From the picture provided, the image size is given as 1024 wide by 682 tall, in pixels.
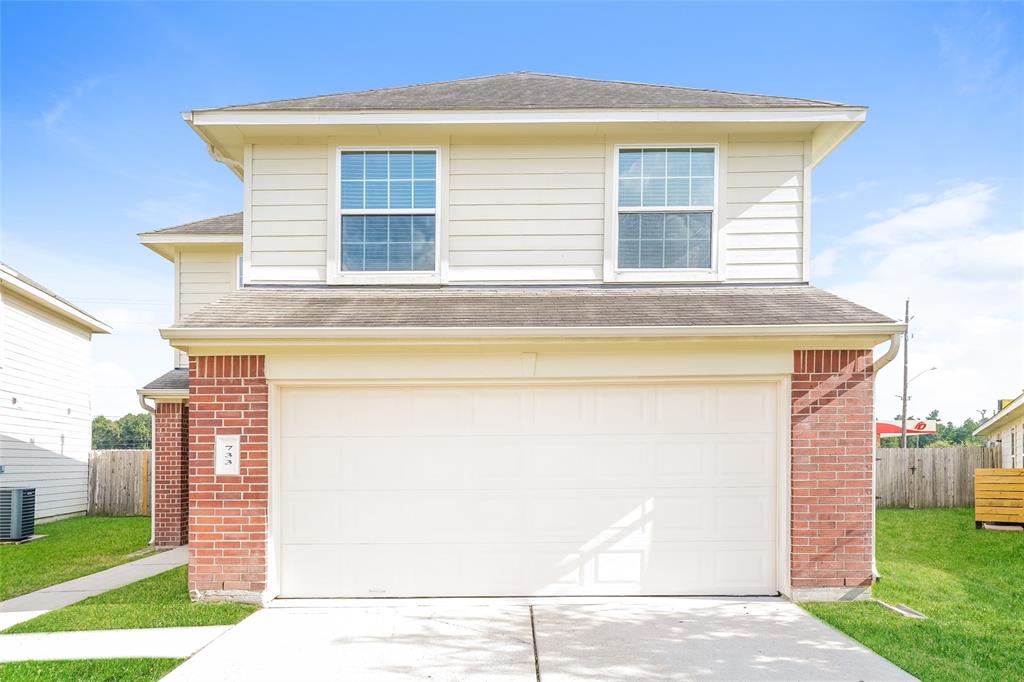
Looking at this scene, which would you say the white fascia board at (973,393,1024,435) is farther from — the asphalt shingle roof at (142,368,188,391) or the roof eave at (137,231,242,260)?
the asphalt shingle roof at (142,368,188,391)

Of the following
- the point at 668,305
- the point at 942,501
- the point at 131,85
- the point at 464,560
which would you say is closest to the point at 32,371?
the point at 131,85

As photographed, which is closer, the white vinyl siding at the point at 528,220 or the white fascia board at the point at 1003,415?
the white vinyl siding at the point at 528,220

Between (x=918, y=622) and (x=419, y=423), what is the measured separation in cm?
488

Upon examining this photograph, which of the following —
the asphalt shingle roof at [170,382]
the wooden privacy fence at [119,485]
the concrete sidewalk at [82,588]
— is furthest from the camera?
the wooden privacy fence at [119,485]

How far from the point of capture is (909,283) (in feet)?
83.9

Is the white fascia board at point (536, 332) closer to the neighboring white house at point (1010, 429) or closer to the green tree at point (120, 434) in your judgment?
the neighboring white house at point (1010, 429)

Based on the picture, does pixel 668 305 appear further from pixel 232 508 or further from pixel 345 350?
pixel 232 508

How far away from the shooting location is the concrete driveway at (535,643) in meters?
4.42

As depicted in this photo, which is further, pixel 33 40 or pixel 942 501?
pixel 942 501

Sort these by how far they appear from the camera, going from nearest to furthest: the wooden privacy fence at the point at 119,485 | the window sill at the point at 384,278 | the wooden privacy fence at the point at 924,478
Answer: the window sill at the point at 384,278 < the wooden privacy fence at the point at 119,485 < the wooden privacy fence at the point at 924,478

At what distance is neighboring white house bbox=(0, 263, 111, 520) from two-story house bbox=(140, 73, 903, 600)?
9.05 m

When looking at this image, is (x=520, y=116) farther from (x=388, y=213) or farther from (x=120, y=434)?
(x=120, y=434)

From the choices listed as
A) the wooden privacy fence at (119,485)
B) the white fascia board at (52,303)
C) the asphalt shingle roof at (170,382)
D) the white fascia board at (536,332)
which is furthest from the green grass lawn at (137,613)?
the wooden privacy fence at (119,485)

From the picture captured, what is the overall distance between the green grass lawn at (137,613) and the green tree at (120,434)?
47.6m
